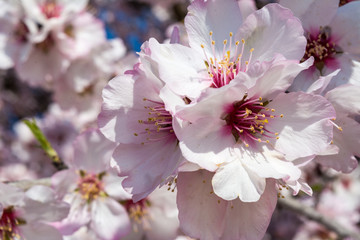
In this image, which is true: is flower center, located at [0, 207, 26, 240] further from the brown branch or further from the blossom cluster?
the brown branch

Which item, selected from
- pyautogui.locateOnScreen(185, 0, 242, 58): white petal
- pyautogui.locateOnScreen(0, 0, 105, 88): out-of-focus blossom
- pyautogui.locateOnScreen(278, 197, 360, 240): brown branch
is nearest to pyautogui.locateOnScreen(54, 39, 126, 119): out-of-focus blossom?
pyautogui.locateOnScreen(0, 0, 105, 88): out-of-focus blossom

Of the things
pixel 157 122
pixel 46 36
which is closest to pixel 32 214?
pixel 157 122

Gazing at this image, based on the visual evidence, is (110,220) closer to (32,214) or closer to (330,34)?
(32,214)

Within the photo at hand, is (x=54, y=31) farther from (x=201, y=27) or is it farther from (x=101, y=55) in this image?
(x=201, y=27)

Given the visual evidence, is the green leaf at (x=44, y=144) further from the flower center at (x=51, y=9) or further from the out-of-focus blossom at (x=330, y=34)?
the out-of-focus blossom at (x=330, y=34)

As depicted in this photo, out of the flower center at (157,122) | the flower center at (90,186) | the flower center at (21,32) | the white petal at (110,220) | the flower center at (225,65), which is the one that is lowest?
the white petal at (110,220)

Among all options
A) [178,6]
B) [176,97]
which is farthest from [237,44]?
[178,6]

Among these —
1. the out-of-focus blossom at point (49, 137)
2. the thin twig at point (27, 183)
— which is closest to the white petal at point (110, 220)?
the thin twig at point (27, 183)
